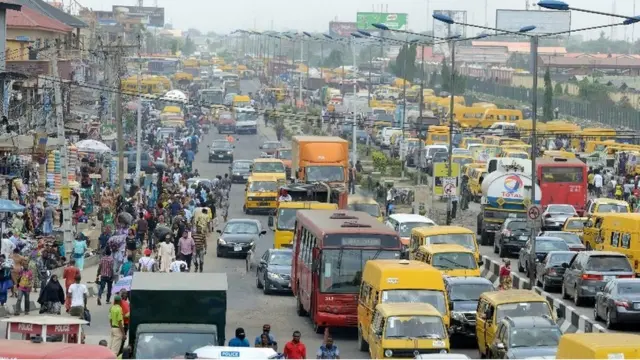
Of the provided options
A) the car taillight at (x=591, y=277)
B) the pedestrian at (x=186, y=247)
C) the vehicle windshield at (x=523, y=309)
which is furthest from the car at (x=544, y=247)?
the vehicle windshield at (x=523, y=309)

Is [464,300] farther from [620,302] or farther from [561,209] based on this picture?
[561,209]

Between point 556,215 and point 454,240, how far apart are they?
1401 centimetres

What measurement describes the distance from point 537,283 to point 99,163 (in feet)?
90.7

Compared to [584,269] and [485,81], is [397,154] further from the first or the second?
[485,81]

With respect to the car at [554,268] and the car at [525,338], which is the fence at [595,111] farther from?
the car at [525,338]

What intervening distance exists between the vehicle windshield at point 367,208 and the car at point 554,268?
35.2 ft

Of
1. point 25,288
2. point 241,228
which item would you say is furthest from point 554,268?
point 25,288

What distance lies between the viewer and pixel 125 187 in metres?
58.3

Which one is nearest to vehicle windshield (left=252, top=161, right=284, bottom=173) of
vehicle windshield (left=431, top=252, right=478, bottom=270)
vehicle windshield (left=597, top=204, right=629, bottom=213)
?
vehicle windshield (left=597, top=204, right=629, bottom=213)

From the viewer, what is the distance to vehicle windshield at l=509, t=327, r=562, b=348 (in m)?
25.0

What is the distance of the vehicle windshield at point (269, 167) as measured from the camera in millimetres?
65625

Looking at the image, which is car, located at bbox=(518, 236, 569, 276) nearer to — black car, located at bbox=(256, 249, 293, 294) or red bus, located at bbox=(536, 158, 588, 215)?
black car, located at bbox=(256, 249, 293, 294)

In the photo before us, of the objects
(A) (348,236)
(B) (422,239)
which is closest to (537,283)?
(B) (422,239)

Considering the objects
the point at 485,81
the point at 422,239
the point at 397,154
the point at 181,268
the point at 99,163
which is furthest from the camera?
the point at 485,81
